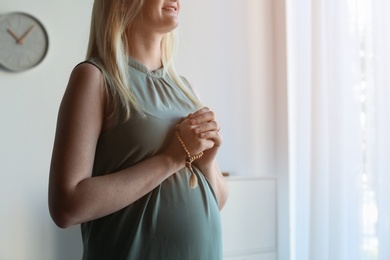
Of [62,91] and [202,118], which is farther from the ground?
[62,91]

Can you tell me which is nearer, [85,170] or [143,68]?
[85,170]

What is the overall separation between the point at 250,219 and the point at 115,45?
154 centimetres

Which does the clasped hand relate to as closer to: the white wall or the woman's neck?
the woman's neck

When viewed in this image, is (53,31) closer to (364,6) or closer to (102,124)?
(364,6)

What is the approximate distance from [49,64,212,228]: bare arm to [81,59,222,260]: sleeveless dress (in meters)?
0.03

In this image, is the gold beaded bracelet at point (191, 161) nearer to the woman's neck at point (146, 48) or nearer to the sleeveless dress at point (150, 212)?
the sleeveless dress at point (150, 212)

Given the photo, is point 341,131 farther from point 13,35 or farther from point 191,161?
point 13,35

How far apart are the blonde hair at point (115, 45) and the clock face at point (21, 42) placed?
140 centimetres

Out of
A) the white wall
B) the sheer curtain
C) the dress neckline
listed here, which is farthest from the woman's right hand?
the white wall

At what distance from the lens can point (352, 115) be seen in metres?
1.98

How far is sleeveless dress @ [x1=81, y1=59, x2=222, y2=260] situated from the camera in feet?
2.54

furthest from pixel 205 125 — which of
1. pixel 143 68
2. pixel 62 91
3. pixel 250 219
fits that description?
pixel 62 91

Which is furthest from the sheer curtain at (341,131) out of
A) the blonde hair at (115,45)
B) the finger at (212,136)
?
the blonde hair at (115,45)

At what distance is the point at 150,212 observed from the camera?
788 millimetres
